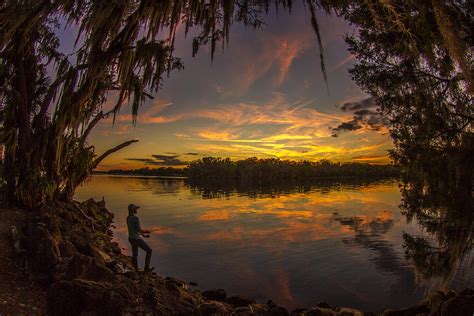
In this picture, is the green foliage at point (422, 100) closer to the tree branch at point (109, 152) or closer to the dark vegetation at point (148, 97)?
the dark vegetation at point (148, 97)

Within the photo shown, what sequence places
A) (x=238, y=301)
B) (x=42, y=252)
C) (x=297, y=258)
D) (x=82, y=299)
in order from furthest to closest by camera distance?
(x=297, y=258)
(x=238, y=301)
(x=42, y=252)
(x=82, y=299)

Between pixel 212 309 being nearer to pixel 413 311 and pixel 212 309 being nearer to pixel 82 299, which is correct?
pixel 82 299

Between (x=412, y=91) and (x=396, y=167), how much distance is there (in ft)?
7.73

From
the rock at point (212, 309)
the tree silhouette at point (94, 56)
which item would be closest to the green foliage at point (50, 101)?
the tree silhouette at point (94, 56)

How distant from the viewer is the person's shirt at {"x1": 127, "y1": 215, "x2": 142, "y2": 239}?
30.1ft

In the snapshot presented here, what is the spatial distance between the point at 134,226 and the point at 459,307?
7210mm

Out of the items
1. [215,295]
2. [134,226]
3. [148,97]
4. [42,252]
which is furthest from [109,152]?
[42,252]

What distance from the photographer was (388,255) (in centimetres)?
1834

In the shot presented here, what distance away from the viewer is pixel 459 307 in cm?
638

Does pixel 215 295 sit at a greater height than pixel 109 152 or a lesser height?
lesser

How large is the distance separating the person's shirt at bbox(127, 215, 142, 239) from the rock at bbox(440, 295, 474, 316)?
690 centimetres

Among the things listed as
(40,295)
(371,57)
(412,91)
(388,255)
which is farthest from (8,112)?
(388,255)

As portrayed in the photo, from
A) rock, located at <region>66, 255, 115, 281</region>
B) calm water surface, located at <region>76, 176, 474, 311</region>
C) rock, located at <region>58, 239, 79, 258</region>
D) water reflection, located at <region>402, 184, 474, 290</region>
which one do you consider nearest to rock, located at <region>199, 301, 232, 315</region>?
rock, located at <region>66, 255, 115, 281</region>

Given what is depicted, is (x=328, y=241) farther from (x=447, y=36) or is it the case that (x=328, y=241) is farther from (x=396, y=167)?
(x=447, y=36)
